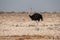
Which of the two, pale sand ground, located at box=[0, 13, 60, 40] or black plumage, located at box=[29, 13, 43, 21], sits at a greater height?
black plumage, located at box=[29, 13, 43, 21]

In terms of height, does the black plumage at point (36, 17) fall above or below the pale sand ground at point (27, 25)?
above

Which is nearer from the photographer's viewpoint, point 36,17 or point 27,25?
point 27,25

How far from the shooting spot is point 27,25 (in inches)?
64.2

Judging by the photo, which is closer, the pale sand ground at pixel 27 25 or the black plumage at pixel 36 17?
the pale sand ground at pixel 27 25

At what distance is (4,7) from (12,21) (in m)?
0.35

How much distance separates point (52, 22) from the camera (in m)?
1.71

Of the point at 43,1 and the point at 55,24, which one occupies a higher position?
the point at 43,1

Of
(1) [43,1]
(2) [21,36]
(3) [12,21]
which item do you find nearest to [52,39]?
(2) [21,36]

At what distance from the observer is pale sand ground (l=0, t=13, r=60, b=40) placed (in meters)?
1.47

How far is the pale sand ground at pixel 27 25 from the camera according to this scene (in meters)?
1.47

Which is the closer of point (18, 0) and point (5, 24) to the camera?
point (5, 24)

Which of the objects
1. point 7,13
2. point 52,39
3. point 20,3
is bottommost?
point 52,39

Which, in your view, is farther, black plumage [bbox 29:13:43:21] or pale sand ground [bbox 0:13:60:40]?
black plumage [bbox 29:13:43:21]

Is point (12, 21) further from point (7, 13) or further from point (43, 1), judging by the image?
point (43, 1)
